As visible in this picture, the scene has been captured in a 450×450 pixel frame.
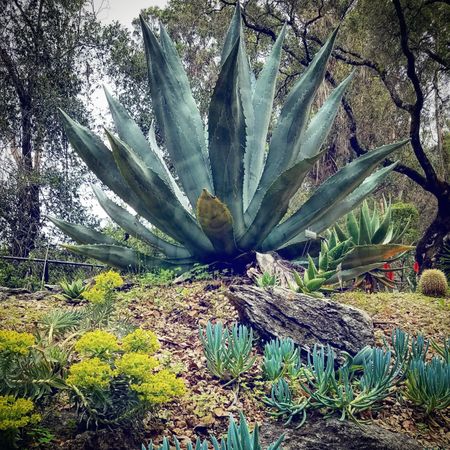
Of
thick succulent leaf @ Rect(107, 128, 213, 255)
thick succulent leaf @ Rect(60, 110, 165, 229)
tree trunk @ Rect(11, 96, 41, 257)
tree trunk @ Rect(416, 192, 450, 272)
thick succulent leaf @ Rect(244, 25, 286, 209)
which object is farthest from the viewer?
tree trunk @ Rect(11, 96, 41, 257)

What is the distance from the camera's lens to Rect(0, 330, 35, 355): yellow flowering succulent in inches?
66.1

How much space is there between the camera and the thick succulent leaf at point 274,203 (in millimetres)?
2908

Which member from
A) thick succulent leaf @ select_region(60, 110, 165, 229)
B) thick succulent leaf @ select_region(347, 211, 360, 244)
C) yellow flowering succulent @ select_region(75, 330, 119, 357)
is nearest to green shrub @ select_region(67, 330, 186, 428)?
yellow flowering succulent @ select_region(75, 330, 119, 357)

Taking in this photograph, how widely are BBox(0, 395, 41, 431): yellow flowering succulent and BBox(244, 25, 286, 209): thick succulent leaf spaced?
2.46 m

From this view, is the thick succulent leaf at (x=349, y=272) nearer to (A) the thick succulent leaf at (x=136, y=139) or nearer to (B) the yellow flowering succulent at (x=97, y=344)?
(A) the thick succulent leaf at (x=136, y=139)

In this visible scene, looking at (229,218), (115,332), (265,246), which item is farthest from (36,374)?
(265,246)

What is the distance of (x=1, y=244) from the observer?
821cm

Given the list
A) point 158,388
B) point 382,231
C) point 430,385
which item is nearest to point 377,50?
point 382,231

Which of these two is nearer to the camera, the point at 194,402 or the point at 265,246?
the point at 194,402

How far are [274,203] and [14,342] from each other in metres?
1.83

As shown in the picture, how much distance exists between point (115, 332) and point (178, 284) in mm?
1090

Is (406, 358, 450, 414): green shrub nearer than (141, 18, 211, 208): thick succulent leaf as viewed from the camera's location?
Yes

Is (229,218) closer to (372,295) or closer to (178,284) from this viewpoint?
(178,284)

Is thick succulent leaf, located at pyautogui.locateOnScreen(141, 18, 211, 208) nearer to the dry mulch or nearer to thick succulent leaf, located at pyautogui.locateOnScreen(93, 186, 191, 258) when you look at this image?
thick succulent leaf, located at pyautogui.locateOnScreen(93, 186, 191, 258)
